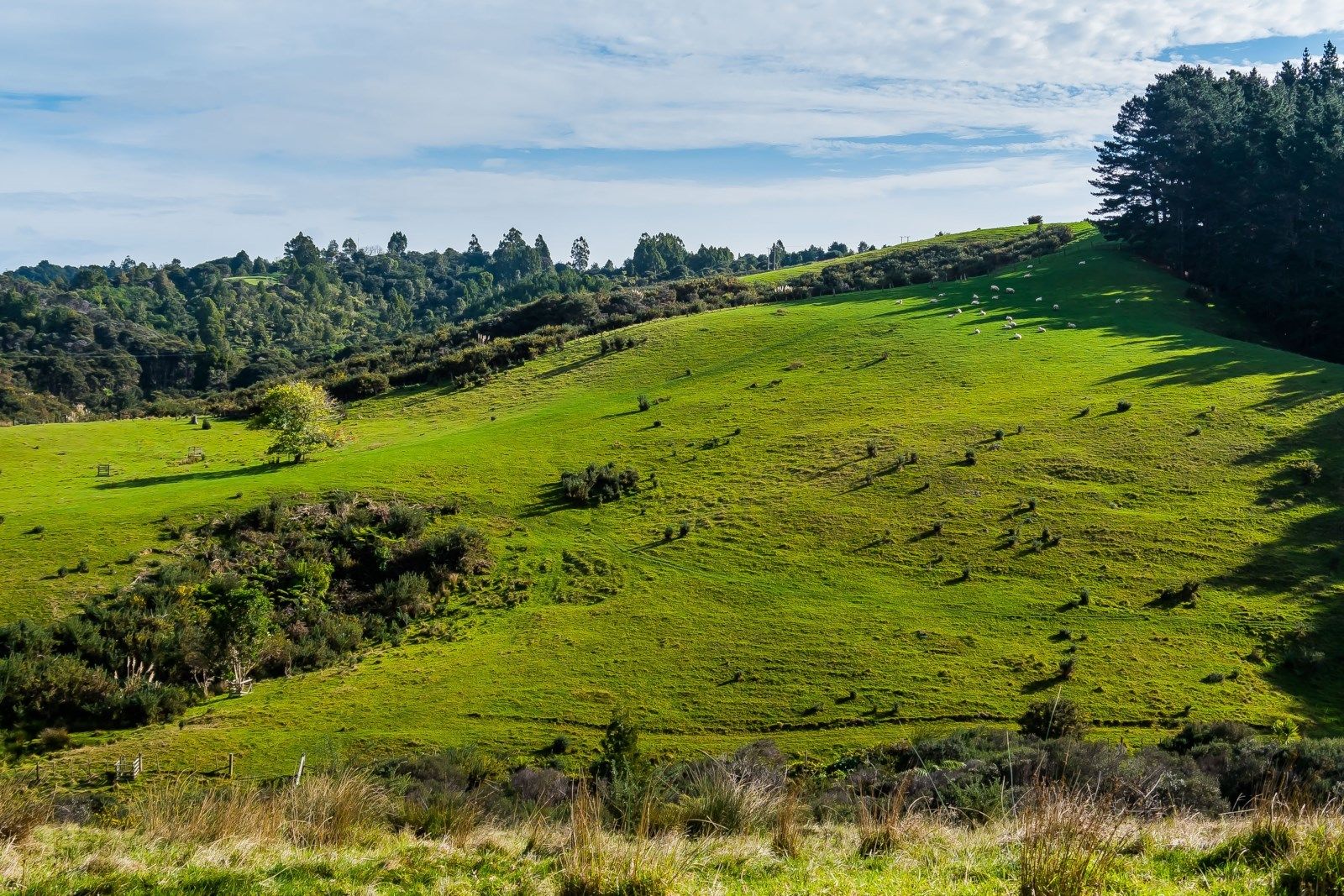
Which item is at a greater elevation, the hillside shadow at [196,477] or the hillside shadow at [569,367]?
the hillside shadow at [569,367]

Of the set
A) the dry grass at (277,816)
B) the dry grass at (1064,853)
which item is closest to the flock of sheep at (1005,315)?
the dry grass at (1064,853)

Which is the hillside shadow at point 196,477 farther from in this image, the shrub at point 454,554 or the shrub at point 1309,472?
the shrub at point 1309,472

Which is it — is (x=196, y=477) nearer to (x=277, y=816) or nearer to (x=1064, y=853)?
(x=277, y=816)

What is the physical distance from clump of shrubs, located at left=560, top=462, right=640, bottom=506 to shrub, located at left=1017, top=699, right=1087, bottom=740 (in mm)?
24614

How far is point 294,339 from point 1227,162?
164059 mm

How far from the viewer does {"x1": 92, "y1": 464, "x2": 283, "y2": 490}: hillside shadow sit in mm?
47562

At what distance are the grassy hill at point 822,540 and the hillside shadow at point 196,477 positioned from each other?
0.33 m

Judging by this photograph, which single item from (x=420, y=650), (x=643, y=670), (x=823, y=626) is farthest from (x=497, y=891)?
(x=420, y=650)

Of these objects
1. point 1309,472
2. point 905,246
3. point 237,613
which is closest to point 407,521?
point 237,613

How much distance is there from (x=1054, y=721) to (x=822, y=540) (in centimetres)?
1496

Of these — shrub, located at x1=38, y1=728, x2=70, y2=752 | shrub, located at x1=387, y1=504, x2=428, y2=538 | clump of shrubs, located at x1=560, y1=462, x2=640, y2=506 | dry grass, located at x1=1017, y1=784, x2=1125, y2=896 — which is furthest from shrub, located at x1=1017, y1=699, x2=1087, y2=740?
shrub, located at x1=38, y1=728, x2=70, y2=752

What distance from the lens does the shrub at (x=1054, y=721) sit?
23922 millimetres

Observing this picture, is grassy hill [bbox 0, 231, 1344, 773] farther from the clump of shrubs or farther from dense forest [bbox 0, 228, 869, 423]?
dense forest [bbox 0, 228, 869, 423]

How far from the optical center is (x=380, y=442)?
57688mm
